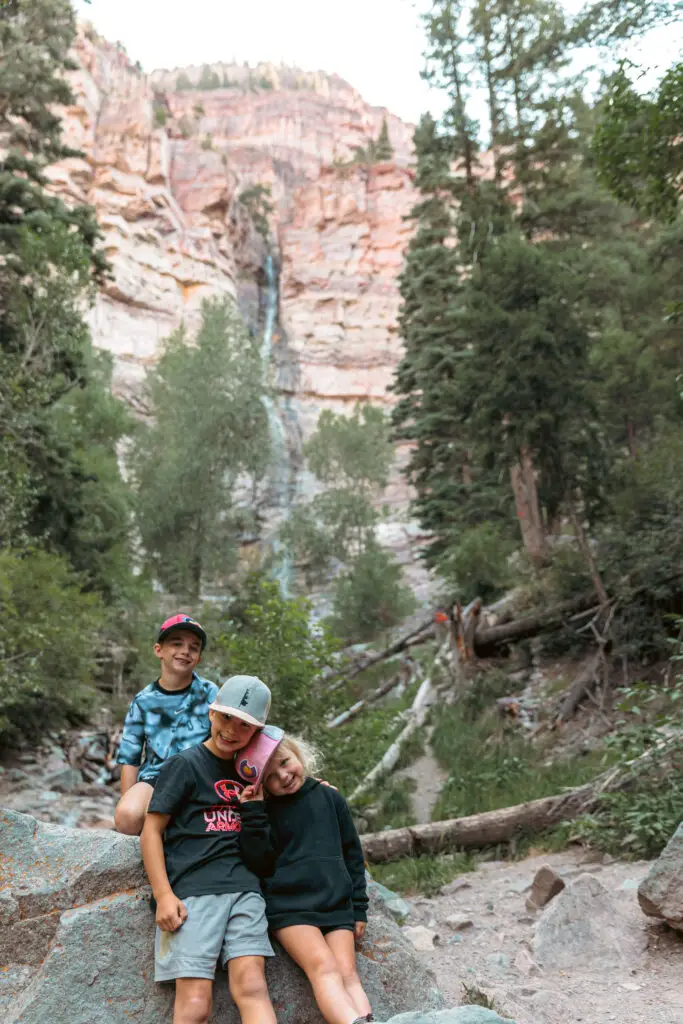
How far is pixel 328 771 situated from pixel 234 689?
5.31m

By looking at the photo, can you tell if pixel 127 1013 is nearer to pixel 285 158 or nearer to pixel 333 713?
pixel 333 713

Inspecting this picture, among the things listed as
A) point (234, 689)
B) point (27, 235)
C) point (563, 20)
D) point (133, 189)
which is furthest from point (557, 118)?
point (133, 189)

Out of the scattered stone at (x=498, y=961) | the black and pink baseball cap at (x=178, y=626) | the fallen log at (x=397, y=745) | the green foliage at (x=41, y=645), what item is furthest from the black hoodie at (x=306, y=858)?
the green foliage at (x=41, y=645)

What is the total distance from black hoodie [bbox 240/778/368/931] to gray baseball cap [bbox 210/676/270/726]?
1.09 ft

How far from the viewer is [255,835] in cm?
280

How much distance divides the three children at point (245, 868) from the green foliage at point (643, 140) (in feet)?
22.9

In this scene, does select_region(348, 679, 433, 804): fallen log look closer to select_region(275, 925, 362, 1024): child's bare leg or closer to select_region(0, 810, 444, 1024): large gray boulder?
select_region(0, 810, 444, 1024): large gray boulder

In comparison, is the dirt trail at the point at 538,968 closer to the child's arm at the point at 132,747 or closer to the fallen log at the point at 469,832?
the fallen log at the point at 469,832

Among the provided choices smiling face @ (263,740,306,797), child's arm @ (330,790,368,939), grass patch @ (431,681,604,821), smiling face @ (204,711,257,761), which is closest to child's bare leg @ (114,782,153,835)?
smiling face @ (204,711,257,761)

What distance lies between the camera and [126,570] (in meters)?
16.9

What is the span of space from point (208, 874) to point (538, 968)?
2801 mm

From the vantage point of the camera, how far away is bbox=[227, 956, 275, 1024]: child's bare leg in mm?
2461

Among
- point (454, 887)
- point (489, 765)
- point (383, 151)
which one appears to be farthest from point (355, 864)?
point (383, 151)

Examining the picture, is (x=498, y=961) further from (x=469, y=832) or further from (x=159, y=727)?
(x=159, y=727)
